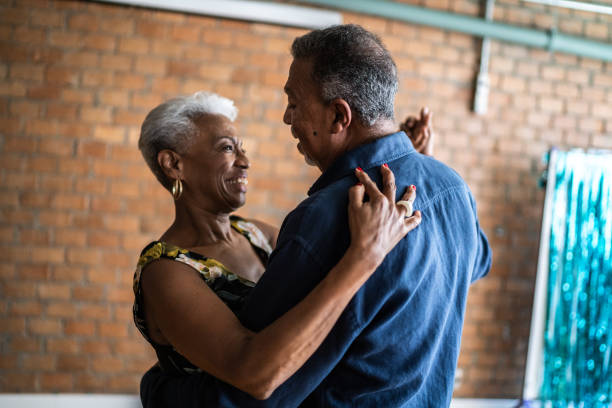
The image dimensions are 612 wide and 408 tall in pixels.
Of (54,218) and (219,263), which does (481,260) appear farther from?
(54,218)

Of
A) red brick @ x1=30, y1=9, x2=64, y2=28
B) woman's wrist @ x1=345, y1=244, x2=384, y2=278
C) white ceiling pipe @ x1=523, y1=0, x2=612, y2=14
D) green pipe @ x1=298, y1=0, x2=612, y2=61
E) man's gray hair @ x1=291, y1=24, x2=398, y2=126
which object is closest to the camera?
woman's wrist @ x1=345, y1=244, x2=384, y2=278

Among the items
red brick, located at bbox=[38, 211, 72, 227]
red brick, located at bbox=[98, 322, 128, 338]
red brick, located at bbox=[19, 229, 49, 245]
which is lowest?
red brick, located at bbox=[98, 322, 128, 338]

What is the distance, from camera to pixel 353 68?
1.24 m

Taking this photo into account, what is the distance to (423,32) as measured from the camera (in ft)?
13.0

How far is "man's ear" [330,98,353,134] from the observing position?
1256mm

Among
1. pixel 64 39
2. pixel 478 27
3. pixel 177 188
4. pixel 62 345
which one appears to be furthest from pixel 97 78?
pixel 478 27

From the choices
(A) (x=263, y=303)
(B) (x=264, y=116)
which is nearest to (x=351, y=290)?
(A) (x=263, y=303)

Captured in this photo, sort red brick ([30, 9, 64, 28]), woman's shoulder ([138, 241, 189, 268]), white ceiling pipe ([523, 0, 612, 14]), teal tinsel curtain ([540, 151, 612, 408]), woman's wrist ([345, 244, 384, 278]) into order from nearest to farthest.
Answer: woman's wrist ([345, 244, 384, 278]), woman's shoulder ([138, 241, 189, 268]), red brick ([30, 9, 64, 28]), teal tinsel curtain ([540, 151, 612, 408]), white ceiling pipe ([523, 0, 612, 14])

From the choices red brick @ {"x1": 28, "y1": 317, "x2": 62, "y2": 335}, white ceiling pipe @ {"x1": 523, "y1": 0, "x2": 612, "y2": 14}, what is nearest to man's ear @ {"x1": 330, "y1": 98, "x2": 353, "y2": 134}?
red brick @ {"x1": 28, "y1": 317, "x2": 62, "y2": 335}

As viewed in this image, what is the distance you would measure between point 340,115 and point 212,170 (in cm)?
72

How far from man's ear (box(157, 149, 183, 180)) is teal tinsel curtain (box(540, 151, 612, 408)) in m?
2.89

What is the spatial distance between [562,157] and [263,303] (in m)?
3.30

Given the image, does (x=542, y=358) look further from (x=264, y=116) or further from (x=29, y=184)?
(x=29, y=184)

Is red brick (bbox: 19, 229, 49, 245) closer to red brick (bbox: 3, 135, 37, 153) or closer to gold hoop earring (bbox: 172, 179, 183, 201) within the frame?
red brick (bbox: 3, 135, 37, 153)
